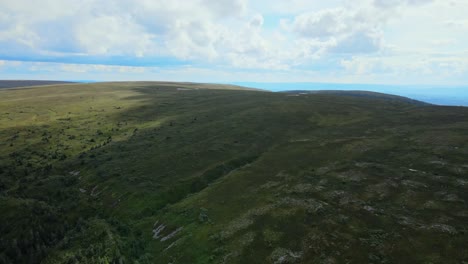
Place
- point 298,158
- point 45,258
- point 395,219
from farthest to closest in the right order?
point 298,158 < point 45,258 < point 395,219

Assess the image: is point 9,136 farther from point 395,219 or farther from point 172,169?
point 395,219

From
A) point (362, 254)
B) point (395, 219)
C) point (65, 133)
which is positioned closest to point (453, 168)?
point (395, 219)

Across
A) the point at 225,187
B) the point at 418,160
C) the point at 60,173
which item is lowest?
the point at 60,173

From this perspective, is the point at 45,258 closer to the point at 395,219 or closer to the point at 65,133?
the point at 395,219

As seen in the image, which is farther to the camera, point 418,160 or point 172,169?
point 172,169

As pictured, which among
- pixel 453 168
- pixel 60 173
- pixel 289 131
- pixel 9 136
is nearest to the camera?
pixel 453 168

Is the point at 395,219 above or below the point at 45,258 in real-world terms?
above
